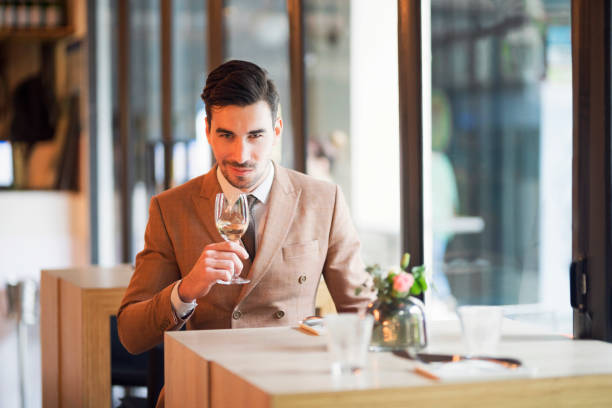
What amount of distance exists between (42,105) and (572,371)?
4934 mm

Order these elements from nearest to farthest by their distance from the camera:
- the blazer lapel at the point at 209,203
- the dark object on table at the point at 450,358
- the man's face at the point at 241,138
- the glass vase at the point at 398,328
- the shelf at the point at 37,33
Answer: the dark object on table at the point at 450,358
the glass vase at the point at 398,328
the man's face at the point at 241,138
the blazer lapel at the point at 209,203
the shelf at the point at 37,33

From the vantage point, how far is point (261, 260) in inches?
83.9

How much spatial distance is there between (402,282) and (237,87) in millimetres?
722

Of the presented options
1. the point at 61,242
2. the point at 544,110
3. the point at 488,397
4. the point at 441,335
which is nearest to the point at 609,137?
the point at 441,335

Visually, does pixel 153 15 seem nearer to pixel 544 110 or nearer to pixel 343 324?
pixel 544 110

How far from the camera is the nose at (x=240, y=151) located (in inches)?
81.1

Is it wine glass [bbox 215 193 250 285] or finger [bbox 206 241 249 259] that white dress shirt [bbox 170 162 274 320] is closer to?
wine glass [bbox 215 193 250 285]

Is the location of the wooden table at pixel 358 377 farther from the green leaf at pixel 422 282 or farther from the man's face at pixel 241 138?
the man's face at pixel 241 138

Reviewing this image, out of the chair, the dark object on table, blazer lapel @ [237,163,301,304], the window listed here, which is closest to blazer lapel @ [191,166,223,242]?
blazer lapel @ [237,163,301,304]

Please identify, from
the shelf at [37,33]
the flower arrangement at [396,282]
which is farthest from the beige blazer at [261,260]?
the shelf at [37,33]

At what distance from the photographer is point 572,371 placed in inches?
56.4

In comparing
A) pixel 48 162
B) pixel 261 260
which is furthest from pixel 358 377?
pixel 48 162

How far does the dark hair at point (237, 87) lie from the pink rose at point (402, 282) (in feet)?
2.20

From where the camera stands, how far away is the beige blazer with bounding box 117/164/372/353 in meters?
2.12
